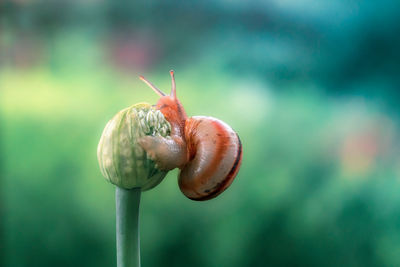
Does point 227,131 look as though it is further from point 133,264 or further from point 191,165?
point 133,264

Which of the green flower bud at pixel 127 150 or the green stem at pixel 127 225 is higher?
the green flower bud at pixel 127 150

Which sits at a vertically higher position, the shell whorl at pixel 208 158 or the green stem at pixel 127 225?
the shell whorl at pixel 208 158

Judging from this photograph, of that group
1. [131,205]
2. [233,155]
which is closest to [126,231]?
[131,205]

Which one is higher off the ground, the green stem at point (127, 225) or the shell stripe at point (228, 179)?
the shell stripe at point (228, 179)

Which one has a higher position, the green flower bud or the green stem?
the green flower bud
